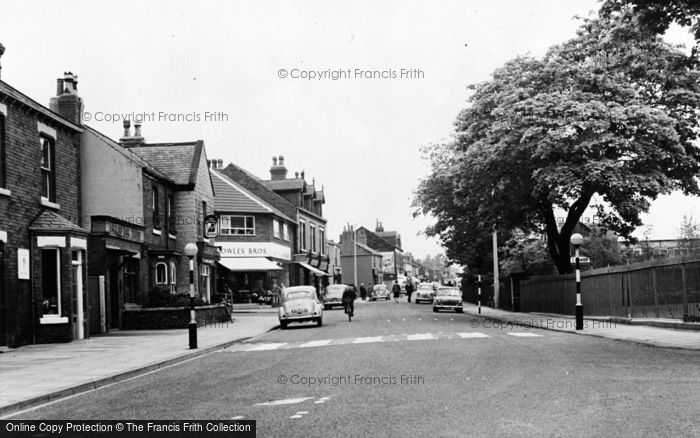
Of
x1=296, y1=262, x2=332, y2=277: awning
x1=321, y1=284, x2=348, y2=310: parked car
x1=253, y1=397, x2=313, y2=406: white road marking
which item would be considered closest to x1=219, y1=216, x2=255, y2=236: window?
x1=321, y1=284, x2=348, y2=310: parked car

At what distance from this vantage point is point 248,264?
2073 inches

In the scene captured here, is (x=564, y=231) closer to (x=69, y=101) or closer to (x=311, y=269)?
(x=69, y=101)

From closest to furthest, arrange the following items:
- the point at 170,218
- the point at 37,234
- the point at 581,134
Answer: the point at 37,234 → the point at 581,134 → the point at 170,218

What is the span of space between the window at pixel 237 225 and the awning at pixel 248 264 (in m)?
2.29

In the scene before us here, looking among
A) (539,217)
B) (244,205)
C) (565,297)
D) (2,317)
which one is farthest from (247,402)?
(244,205)

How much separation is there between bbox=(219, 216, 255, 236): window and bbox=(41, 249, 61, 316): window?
32002 millimetres

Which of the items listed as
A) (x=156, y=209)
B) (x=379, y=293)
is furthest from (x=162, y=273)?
(x=379, y=293)

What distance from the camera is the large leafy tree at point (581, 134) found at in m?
28.4

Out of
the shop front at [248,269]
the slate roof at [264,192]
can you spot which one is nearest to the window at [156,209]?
the shop front at [248,269]

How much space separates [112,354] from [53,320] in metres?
4.90

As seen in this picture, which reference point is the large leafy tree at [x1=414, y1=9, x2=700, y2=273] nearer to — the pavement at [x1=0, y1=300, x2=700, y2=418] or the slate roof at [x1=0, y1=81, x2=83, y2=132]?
the pavement at [x1=0, y1=300, x2=700, y2=418]

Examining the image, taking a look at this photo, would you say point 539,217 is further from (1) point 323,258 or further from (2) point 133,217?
(1) point 323,258

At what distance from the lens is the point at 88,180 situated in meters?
29.5

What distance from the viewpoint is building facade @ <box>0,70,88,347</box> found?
21.1 meters
